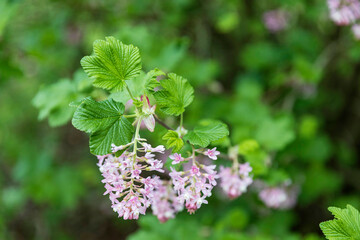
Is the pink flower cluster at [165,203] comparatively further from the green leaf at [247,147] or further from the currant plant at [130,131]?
the green leaf at [247,147]

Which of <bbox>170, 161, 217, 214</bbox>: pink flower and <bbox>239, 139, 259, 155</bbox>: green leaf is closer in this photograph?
<bbox>170, 161, 217, 214</bbox>: pink flower

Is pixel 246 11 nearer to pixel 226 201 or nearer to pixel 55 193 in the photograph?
pixel 226 201

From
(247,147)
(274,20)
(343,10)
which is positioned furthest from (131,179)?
(274,20)

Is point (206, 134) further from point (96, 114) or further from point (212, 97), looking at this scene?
point (212, 97)

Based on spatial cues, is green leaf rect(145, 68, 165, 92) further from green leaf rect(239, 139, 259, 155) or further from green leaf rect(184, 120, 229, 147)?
green leaf rect(239, 139, 259, 155)

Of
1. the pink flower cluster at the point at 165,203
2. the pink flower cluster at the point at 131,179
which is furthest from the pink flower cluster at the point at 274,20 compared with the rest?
the pink flower cluster at the point at 131,179

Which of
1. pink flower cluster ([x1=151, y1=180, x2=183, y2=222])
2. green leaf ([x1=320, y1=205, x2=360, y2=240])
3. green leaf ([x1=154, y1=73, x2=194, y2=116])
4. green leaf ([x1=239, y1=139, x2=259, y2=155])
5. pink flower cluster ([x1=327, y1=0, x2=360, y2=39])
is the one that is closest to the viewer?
green leaf ([x1=320, y1=205, x2=360, y2=240])

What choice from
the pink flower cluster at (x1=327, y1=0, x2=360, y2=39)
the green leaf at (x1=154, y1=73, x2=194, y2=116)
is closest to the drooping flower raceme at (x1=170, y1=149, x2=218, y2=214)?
the green leaf at (x1=154, y1=73, x2=194, y2=116)
